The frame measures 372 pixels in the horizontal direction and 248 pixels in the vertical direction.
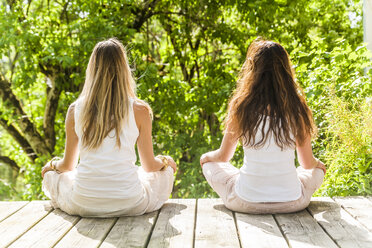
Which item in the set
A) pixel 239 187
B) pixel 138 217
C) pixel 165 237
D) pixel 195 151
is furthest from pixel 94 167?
pixel 195 151

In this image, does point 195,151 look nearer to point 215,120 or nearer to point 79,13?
point 215,120

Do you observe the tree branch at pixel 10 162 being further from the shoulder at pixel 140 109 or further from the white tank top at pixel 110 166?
the shoulder at pixel 140 109

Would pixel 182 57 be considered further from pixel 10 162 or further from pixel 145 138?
pixel 10 162

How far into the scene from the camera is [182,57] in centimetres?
702

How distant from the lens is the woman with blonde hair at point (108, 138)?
298 centimetres

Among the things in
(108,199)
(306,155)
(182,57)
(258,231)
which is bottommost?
(258,231)

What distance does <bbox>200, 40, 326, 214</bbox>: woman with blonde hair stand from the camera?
3020mm

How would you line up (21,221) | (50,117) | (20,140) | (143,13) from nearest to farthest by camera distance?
1. (21,221)
2. (143,13)
3. (50,117)
4. (20,140)

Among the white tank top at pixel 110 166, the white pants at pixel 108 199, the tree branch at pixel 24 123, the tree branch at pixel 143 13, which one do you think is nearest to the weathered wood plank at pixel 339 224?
the white pants at pixel 108 199

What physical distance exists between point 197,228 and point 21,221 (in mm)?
1202

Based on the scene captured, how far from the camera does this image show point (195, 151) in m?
6.23

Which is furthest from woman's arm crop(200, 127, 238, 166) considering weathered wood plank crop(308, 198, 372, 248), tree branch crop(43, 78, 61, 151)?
tree branch crop(43, 78, 61, 151)

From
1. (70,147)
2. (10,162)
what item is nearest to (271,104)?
(70,147)

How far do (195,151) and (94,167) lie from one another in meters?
3.27
